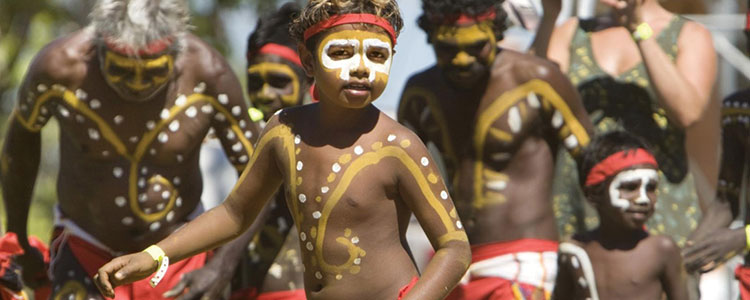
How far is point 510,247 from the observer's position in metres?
5.25

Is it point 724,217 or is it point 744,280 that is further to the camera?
point 724,217

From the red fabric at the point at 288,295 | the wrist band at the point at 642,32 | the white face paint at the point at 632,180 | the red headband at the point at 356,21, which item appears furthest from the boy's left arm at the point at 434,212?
the wrist band at the point at 642,32

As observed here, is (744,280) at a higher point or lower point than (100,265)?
lower

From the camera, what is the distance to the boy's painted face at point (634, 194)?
5.24 metres

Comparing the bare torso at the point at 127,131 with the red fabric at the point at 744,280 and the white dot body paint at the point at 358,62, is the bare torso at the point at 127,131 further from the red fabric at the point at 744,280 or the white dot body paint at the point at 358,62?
the red fabric at the point at 744,280

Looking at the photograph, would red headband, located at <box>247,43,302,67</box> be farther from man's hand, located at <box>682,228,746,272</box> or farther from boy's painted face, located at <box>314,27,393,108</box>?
boy's painted face, located at <box>314,27,393,108</box>

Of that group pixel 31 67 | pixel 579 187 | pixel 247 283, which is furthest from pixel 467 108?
pixel 31 67

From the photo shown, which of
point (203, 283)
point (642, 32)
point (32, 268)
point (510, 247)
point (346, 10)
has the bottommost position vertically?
point (32, 268)

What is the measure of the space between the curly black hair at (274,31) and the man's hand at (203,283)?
100 cm

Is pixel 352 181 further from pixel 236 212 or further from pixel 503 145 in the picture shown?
pixel 503 145

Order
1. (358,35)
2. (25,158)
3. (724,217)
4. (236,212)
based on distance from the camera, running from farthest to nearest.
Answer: (724,217)
(25,158)
(236,212)
(358,35)

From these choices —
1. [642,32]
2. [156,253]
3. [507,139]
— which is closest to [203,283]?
[507,139]

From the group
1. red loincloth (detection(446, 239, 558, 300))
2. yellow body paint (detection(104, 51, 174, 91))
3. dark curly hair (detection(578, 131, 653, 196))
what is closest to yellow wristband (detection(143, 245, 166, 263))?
yellow body paint (detection(104, 51, 174, 91))

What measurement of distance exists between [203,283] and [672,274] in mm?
1835
